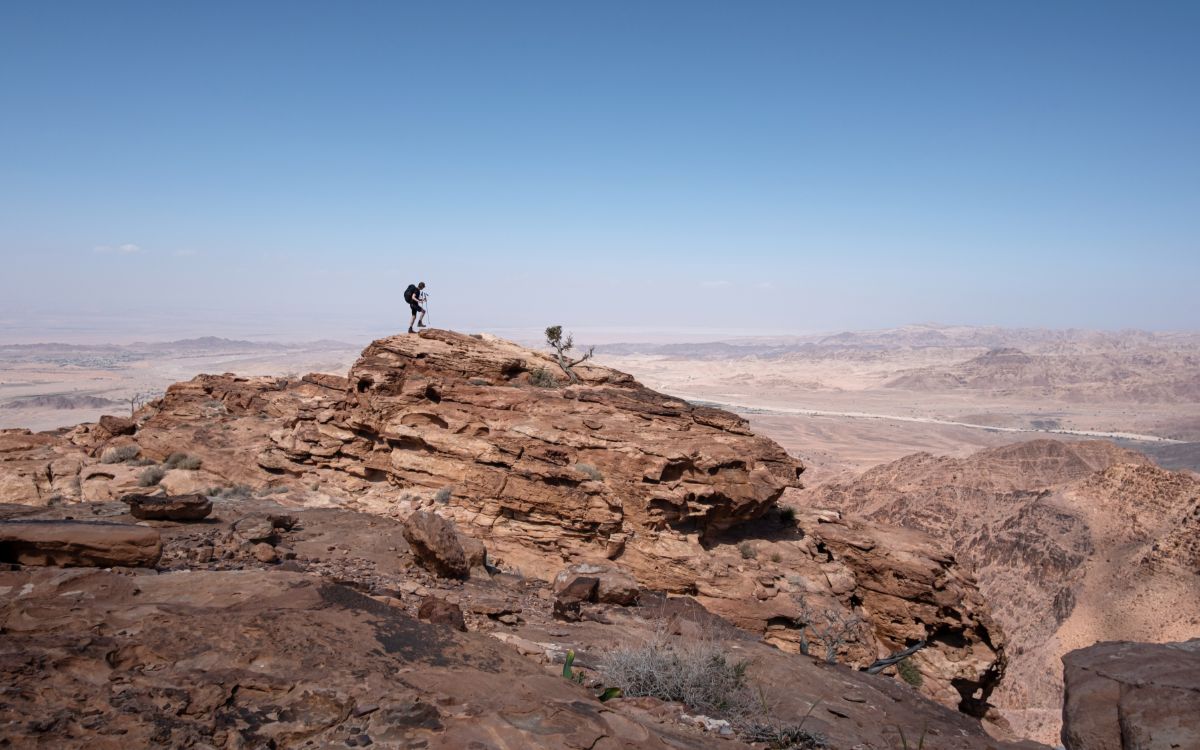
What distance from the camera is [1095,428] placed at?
7350cm

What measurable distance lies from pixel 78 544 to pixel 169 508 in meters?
5.38

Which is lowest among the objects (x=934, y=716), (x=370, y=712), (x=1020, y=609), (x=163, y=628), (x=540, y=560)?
(x=1020, y=609)

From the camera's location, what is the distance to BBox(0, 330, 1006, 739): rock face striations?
12273mm

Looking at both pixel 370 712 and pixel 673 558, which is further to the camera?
pixel 673 558

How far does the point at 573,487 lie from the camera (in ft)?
41.5

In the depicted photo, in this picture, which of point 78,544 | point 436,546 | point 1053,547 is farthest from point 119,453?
point 1053,547

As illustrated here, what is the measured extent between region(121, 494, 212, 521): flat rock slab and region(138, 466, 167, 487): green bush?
284 centimetres

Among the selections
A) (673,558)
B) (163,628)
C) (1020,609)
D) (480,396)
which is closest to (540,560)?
(673,558)

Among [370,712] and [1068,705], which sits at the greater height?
[370,712]

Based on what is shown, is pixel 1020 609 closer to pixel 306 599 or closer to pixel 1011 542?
pixel 1011 542

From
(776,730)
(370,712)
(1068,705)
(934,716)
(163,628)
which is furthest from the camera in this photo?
(934,716)

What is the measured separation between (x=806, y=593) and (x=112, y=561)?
11.6 meters

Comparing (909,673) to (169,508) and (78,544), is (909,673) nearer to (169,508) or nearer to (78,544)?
(78,544)

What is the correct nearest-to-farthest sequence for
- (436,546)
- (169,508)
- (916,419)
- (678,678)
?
(678,678) → (436,546) → (169,508) → (916,419)
